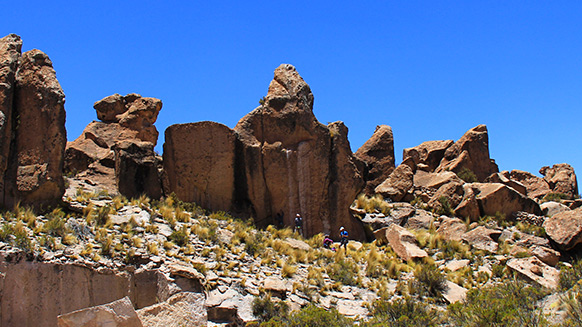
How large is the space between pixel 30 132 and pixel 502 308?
15.0 metres

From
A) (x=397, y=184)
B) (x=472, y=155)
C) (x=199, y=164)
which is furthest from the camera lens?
(x=472, y=155)

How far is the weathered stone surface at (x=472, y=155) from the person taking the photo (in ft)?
124

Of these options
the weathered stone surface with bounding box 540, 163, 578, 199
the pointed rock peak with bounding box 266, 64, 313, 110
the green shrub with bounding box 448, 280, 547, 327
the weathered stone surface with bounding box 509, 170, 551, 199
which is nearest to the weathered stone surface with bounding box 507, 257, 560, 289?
the green shrub with bounding box 448, 280, 547, 327

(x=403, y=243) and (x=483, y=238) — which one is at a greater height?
(x=483, y=238)

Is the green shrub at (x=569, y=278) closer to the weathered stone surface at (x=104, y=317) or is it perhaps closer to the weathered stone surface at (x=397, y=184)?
the weathered stone surface at (x=397, y=184)

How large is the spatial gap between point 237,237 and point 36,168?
273 inches

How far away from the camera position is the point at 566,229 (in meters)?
25.1

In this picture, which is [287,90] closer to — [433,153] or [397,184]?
[397,184]

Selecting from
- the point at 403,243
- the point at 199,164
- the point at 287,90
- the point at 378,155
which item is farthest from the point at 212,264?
the point at 378,155

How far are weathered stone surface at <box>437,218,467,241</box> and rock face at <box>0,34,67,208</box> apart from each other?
51.2ft

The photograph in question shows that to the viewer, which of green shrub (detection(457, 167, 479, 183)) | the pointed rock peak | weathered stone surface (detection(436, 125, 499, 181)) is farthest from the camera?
weathered stone surface (detection(436, 125, 499, 181))

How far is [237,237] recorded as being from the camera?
73.5 feet

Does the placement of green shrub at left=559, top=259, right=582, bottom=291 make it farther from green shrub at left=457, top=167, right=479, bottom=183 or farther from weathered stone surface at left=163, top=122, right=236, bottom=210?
green shrub at left=457, top=167, right=479, bottom=183

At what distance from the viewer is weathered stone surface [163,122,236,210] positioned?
25.3 meters
